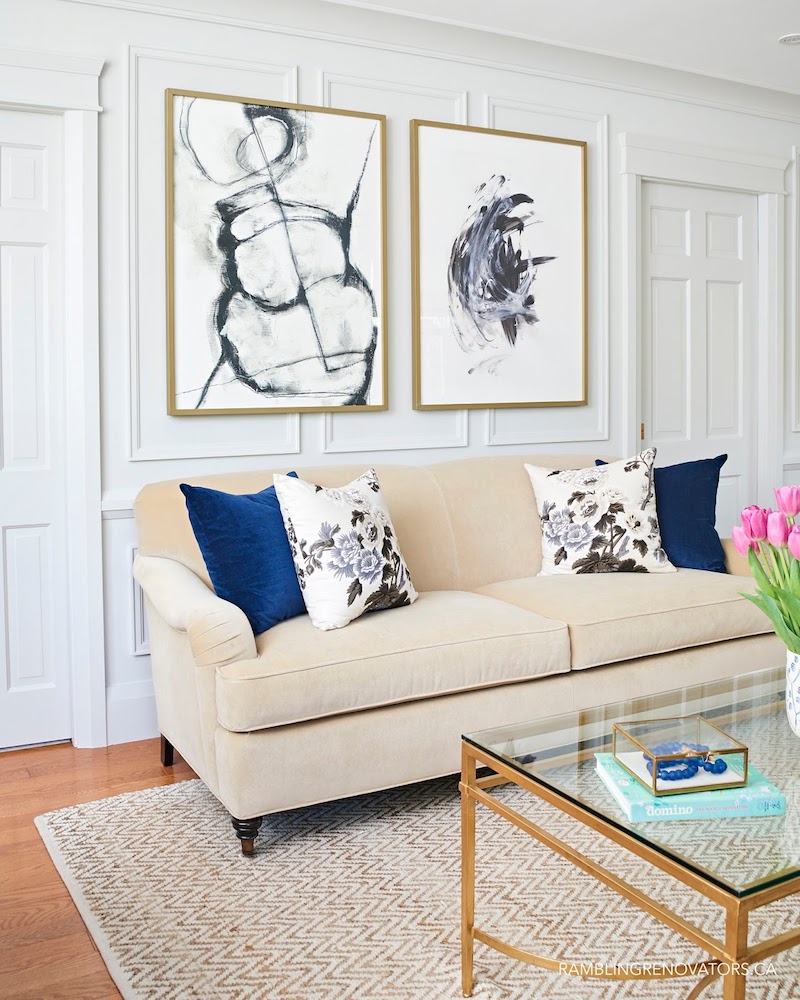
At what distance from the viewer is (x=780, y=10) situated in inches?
141

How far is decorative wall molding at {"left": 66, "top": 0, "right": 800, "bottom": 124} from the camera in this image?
3.20m

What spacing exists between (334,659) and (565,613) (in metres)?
0.79

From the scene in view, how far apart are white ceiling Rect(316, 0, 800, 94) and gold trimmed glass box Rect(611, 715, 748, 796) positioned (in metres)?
2.67

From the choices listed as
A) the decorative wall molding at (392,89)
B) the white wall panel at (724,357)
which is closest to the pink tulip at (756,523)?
the decorative wall molding at (392,89)

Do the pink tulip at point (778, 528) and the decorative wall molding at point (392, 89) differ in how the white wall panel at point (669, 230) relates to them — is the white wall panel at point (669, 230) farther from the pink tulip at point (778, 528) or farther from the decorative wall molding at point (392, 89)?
the pink tulip at point (778, 528)

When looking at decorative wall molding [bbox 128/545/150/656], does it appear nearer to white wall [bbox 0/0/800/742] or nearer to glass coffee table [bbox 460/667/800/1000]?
white wall [bbox 0/0/800/742]

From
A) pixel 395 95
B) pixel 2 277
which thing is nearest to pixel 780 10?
pixel 395 95

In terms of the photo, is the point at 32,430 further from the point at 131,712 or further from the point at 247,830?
the point at 247,830

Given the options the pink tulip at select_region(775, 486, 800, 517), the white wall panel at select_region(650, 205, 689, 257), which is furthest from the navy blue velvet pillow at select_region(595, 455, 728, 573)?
the pink tulip at select_region(775, 486, 800, 517)

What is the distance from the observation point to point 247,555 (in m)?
2.68

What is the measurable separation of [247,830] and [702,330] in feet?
10.5

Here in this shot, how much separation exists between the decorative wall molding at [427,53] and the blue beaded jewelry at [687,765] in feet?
9.11

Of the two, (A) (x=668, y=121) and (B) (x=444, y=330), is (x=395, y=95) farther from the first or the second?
(A) (x=668, y=121)

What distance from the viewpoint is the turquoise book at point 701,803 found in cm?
159
